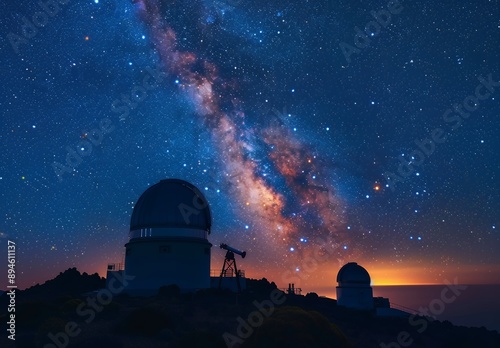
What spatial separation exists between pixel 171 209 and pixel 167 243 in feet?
9.19

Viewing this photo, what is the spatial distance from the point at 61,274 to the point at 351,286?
32.1m

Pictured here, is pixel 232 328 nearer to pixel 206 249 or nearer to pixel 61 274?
pixel 206 249

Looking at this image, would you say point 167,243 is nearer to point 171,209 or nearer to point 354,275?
point 171,209

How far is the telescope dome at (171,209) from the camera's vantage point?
29.8 metres

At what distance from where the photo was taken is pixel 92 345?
14328 mm

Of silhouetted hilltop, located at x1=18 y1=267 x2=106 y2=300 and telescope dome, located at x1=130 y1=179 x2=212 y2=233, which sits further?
silhouetted hilltop, located at x1=18 y1=267 x2=106 y2=300

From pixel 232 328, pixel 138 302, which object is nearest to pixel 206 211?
pixel 138 302

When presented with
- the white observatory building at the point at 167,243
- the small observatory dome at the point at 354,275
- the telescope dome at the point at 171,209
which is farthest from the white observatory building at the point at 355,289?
the telescope dome at the point at 171,209

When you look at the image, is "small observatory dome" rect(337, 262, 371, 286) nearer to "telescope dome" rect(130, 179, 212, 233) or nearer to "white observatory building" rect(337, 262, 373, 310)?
"white observatory building" rect(337, 262, 373, 310)

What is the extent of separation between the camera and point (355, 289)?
39.4 metres

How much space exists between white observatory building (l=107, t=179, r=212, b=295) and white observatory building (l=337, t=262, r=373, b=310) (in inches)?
648

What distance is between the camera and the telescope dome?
29.8 m

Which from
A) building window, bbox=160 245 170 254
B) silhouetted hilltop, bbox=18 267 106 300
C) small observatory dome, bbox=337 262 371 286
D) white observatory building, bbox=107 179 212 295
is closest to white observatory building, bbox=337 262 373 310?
small observatory dome, bbox=337 262 371 286

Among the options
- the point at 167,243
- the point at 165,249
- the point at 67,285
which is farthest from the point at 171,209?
the point at 67,285
